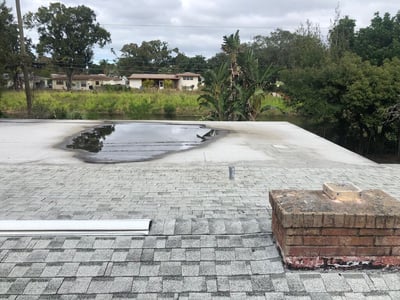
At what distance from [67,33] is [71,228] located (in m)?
44.7

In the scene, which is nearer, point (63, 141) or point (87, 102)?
point (63, 141)

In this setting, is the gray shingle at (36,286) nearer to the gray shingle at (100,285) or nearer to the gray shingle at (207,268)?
the gray shingle at (100,285)

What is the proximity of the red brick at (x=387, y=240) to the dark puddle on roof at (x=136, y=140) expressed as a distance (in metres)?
4.88

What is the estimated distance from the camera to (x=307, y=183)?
4766 millimetres

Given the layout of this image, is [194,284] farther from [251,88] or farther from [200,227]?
[251,88]

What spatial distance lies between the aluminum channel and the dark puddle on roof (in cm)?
379

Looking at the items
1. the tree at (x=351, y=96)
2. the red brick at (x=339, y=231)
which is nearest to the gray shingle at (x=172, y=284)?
the red brick at (x=339, y=231)

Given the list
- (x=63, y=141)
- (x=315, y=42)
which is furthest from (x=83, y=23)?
(x=63, y=141)

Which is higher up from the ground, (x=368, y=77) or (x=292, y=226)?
(x=368, y=77)

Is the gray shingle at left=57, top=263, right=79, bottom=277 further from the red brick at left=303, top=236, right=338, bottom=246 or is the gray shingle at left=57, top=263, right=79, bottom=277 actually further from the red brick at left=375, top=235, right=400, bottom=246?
the red brick at left=375, top=235, right=400, bottom=246

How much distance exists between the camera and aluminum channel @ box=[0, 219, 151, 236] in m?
2.38

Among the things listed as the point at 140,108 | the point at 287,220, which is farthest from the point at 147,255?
the point at 140,108

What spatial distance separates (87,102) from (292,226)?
2978 cm

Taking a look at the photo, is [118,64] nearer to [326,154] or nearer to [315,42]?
[315,42]
